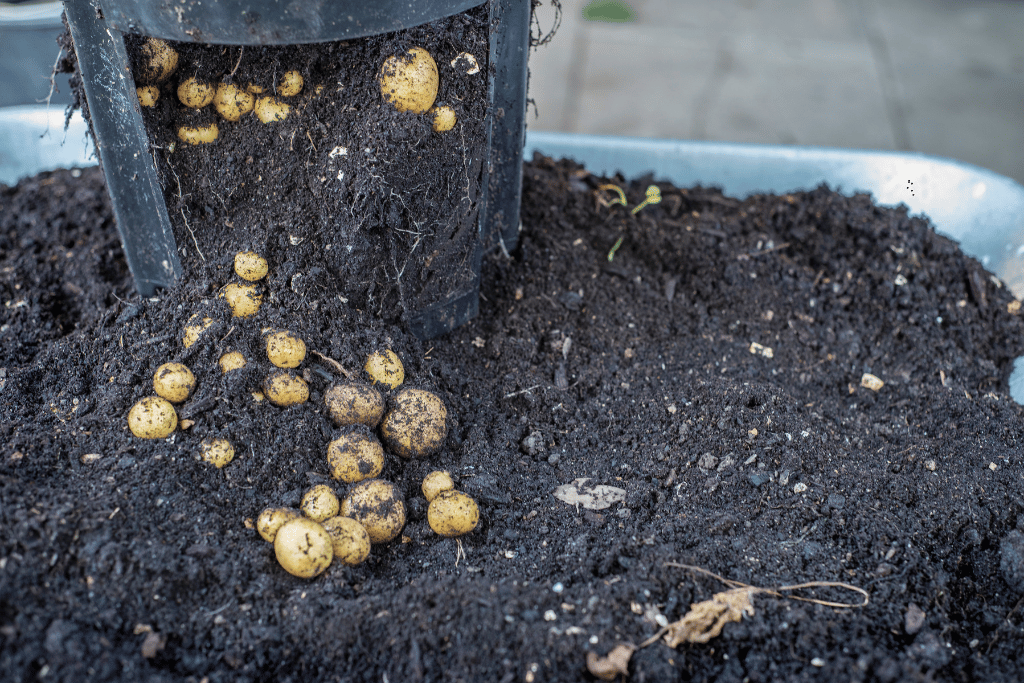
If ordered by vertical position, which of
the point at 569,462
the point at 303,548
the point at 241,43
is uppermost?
the point at 241,43

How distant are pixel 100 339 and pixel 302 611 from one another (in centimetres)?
92

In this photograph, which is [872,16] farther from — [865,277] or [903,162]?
[865,277]

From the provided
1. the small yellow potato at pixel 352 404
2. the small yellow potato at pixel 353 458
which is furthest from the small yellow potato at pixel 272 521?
the small yellow potato at pixel 352 404

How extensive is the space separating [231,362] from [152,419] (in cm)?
20

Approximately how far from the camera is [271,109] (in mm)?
1647

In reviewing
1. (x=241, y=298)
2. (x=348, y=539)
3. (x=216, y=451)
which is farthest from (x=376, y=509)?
(x=241, y=298)

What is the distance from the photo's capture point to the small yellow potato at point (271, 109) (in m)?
1.64

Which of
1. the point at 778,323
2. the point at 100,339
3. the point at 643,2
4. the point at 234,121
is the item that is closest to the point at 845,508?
the point at 778,323

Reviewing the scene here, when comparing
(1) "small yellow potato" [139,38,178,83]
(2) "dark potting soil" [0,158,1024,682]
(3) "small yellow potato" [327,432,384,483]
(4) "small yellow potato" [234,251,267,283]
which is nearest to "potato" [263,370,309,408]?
(2) "dark potting soil" [0,158,1024,682]

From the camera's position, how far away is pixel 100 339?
1.77m

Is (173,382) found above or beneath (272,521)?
above

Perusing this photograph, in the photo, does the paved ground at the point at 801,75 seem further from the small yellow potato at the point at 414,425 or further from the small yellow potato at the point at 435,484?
the small yellow potato at the point at 435,484

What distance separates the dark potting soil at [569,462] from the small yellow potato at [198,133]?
0.26 meters

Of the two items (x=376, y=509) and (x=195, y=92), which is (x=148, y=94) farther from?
(x=376, y=509)
